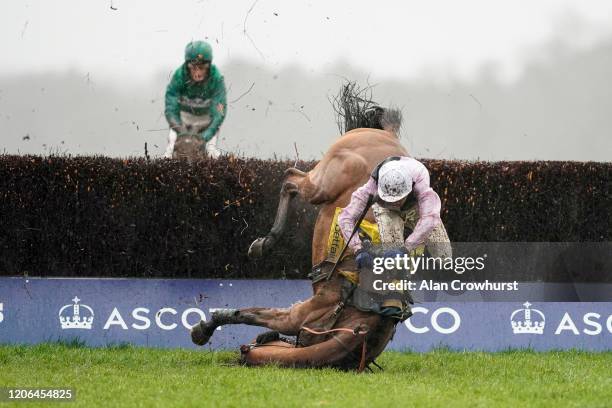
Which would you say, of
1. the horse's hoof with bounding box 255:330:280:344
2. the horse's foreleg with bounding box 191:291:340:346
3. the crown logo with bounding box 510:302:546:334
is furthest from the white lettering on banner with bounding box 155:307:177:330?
the crown logo with bounding box 510:302:546:334

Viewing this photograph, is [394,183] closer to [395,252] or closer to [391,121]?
[395,252]

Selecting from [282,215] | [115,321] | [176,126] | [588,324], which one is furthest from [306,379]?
[176,126]

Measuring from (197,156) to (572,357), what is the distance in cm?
438

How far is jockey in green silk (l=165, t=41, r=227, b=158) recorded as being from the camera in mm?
14320

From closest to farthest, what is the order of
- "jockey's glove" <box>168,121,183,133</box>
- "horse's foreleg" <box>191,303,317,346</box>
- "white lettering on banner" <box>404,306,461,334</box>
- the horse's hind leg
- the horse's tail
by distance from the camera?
"horse's foreleg" <box>191,303,317,346</box>, the horse's hind leg, the horse's tail, "white lettering on banner" <box>404,306,461,334</box>, "jockey's glove" <box>168,121,183,133</box>

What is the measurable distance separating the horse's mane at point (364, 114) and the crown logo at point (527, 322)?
8.36 feet

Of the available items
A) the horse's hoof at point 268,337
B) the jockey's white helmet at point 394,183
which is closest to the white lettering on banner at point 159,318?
the horse's hoof at point 268,337

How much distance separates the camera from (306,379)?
929 cm

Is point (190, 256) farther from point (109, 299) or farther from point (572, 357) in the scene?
point (572, 357)

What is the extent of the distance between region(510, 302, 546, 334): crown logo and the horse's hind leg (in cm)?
299

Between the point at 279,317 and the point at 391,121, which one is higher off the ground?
the point at 391,121

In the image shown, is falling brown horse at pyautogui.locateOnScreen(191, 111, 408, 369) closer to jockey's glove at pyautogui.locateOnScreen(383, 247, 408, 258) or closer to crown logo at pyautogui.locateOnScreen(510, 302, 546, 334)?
jockey's glove at pyautogui.locateOnScreen(383, 247, 408, 258)

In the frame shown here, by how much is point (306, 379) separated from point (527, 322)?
3933 millimetres

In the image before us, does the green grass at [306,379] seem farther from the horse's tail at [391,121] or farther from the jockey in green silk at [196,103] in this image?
the jockey in green silk at [196,103]
